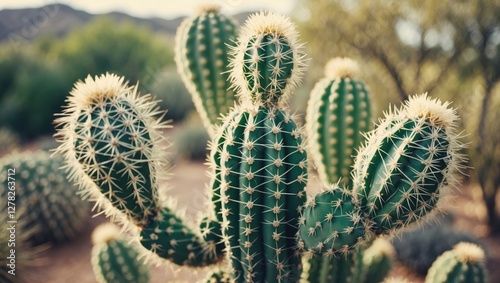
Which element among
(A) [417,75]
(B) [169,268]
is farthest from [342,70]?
(A) [417,75]

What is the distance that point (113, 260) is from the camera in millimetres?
3582

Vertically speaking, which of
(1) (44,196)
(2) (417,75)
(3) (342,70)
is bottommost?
(3) (342,70)

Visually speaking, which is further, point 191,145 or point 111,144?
point 191,145

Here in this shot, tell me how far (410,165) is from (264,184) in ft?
1.90

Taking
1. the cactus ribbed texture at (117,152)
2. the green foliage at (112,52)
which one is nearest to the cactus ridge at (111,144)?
the cactus ribbed texture at (117,152)

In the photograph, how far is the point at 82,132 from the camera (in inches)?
Result: 79.5

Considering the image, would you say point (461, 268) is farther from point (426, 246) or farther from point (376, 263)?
point (426, 246)

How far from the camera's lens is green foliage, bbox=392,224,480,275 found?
605 cm

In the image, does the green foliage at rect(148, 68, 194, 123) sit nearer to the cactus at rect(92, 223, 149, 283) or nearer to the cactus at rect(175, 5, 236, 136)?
the cactus at rect(92, 223, 149, 283)

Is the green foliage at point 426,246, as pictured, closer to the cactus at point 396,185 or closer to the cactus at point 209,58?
the cactus at point 209,58

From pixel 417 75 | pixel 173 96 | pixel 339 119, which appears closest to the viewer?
pixel 339 119

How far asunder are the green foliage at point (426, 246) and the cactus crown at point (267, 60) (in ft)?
14.9

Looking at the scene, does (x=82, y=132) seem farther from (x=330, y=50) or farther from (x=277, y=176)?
(x=330, y=50)

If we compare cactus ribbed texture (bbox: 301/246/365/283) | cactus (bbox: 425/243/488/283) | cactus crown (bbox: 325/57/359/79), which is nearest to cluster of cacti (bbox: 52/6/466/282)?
cactus ribbed texture (bbox: 301/246/365/283)
